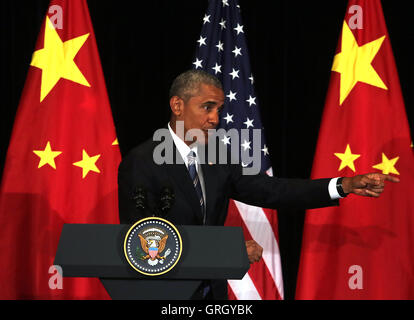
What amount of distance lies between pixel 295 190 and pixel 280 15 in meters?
2.09

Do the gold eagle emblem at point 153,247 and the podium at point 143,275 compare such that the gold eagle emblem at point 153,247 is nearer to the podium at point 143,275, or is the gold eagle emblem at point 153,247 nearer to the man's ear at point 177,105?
the podium at point 143,275

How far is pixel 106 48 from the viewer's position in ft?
13.6

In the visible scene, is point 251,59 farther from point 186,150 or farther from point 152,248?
point 152,248

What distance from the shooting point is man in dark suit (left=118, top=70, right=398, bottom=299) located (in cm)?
222

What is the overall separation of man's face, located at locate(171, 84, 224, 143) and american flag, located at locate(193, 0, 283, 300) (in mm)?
1313

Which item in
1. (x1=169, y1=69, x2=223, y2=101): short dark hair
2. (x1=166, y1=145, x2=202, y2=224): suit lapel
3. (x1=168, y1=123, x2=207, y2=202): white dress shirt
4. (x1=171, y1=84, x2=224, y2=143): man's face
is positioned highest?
(x1=169, y1=69, x2=223, y2=101): short dark hair

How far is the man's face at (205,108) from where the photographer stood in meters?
2.42

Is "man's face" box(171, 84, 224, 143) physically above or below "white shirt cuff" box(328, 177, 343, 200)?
above

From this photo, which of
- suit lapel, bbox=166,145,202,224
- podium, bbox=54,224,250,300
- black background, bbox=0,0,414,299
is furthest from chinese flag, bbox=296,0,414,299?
podium, bbox=54,224,250,300

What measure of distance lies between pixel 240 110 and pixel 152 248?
218cm

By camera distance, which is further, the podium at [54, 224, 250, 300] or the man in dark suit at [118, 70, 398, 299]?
the man in dark suit at [118, 70, 398, 299]

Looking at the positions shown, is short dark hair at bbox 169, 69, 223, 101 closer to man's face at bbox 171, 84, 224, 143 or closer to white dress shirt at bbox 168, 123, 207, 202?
man's face at bbox 171, 84, 224, 143

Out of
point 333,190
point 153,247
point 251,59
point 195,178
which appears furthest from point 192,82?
point 251,59

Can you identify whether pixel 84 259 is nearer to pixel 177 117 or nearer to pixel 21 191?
pixel 177 117
